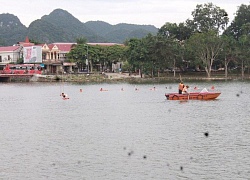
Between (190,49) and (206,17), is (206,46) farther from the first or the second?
(206,17)

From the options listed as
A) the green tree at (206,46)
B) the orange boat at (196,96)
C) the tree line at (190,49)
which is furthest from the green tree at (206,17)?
the orange boat at (196,96)

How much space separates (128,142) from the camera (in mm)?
32250

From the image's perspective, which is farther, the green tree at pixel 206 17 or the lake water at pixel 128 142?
the green tree at pixel 206 17

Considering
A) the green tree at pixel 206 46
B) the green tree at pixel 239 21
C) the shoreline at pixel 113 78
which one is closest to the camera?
the green tree at pixel 206 46

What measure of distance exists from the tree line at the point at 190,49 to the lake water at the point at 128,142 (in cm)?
5712

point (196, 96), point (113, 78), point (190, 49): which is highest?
point (190, 49)

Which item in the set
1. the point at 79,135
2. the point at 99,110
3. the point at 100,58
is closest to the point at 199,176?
the point at 79,135

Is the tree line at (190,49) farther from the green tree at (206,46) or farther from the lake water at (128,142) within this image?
the lake water at (128,142)

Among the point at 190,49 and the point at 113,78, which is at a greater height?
the point at 190,49

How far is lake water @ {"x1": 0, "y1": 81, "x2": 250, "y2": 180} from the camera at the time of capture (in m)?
25.1

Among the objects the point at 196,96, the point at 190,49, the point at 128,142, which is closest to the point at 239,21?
the point at 190,49

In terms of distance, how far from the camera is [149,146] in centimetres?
3072

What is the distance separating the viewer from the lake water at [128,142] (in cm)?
2511

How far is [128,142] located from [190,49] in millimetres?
80881
